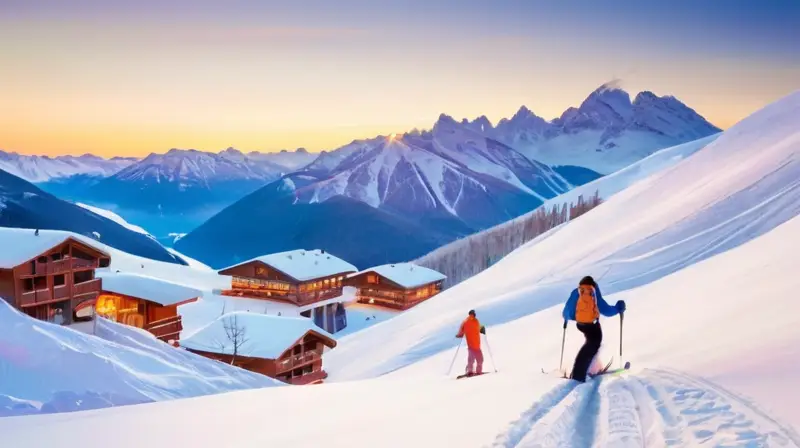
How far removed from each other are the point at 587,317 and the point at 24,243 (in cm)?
2666

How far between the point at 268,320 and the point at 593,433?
32.1m

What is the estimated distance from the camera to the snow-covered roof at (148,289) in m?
35.7

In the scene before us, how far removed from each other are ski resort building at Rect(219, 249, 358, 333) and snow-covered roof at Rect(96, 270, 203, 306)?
26.0 m

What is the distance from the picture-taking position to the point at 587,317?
1013 cm

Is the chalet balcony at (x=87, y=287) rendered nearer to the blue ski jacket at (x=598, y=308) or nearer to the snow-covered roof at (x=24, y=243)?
the snow-covered roof at (x=24, y=243)

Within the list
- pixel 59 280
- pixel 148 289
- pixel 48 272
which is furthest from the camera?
pixel 148 289

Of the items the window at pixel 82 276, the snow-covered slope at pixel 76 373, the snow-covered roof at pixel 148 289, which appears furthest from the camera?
the snow-covered roof at pixel 148 289

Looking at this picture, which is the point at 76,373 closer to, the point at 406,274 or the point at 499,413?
the point at 499,413

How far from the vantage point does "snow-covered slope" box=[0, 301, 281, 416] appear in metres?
14.1

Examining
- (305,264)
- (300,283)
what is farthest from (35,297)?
(305,264)

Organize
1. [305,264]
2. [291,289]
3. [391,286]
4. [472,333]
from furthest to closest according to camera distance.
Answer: [391,286] < [305,264] < [291,289] < [472,333]

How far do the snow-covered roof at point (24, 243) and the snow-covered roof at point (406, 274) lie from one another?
141 ft

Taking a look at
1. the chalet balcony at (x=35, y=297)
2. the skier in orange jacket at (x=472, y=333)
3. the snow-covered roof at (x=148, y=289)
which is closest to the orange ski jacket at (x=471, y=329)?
the skier in orange jacket at (x=472, y=333)

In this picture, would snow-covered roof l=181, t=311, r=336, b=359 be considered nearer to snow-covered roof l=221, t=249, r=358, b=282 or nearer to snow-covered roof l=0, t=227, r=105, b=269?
snow-covered roof l=0, t=227, r=105, b=269
